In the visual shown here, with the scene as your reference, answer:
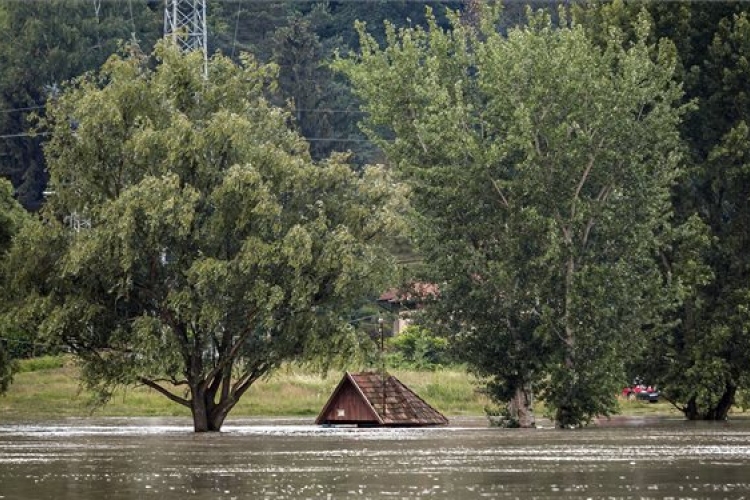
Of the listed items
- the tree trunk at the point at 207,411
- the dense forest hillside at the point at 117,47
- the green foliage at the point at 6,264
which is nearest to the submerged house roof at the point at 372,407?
the tree trunk at the point at 207,411

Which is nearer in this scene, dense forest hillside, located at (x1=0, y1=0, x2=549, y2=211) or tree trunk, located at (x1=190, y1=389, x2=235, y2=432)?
tree trunk, located at (x1=190, y1=389, x2=235, y2=432)

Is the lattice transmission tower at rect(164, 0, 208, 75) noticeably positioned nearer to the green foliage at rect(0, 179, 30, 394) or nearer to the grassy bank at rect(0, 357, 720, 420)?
the green foliage at rect(0, 179, 30, 394)

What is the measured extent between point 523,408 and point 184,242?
42.3 feet

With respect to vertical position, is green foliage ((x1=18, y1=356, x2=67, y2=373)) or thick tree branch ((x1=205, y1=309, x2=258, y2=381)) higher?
green foliage ((x1=18, y1=356, x2=67, y2=373))

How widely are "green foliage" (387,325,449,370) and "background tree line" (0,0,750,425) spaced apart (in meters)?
27.2

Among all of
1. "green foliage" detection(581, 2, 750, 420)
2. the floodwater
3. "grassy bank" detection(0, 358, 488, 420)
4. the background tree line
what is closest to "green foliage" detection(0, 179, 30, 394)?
the background tree line

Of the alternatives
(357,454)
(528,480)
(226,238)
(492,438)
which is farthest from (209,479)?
(226,238)

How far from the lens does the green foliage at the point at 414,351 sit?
85938mm

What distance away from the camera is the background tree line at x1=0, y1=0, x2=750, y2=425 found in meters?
51.9

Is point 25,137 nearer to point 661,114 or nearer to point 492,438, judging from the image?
point 661,114

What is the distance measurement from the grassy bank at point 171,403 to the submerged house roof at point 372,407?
6225 mm

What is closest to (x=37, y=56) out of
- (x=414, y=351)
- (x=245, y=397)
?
(x=414, y=351)

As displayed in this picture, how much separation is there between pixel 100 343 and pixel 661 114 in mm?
18228

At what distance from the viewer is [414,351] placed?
Result: 88875 mm
